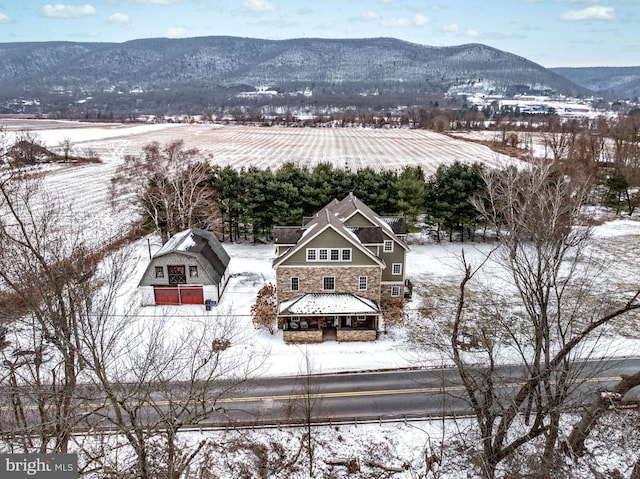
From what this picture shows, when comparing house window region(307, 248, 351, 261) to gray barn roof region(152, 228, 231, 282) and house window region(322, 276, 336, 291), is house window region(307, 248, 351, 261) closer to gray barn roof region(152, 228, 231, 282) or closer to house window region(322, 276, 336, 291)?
house window region(322, 276, 336, 291)

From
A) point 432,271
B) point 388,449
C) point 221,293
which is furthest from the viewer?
point 432,271

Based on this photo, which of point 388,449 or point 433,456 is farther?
point 388,449

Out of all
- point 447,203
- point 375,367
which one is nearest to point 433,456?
point 375,367

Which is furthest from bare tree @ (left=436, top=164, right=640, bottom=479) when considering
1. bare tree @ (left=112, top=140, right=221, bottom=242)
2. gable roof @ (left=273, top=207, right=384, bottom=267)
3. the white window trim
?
bare tree @ (left=112, top=140, right=221, bottom=242)

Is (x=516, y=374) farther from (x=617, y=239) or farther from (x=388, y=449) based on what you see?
(x=617, y=239)

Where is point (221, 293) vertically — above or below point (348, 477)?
above

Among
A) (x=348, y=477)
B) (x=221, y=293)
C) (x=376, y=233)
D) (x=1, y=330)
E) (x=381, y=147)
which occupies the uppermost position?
(x=381, y=147)

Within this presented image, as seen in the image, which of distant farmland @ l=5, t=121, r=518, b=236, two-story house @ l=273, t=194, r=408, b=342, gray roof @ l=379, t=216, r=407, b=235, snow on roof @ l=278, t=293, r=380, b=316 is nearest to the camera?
snow on roof @ l=278, t=293, r=380, b=316
